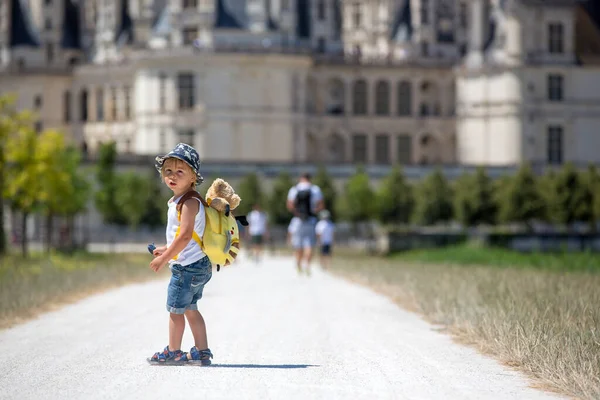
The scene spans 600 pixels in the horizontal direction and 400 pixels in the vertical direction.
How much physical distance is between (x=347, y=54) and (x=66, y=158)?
42.1 m

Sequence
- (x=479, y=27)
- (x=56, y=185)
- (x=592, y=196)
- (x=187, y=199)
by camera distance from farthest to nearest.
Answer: (x=479, y=27)
(x=592, y=196)
(x=56, y=185)
(x=187, y=199)

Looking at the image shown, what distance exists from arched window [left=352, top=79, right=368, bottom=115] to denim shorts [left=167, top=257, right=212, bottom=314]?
89575mm

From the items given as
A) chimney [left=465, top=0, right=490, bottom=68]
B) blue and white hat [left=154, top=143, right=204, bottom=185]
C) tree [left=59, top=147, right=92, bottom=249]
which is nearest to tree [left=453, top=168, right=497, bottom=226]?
tree [left=59, top=147, right=92, bottom=249]

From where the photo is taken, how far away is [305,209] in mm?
29000

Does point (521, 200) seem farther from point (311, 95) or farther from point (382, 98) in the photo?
point (382, 98)

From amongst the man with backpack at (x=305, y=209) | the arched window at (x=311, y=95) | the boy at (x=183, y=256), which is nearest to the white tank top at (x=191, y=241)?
the boy at (x=183, y=256)

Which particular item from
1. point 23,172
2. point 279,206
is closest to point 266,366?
point 23,172

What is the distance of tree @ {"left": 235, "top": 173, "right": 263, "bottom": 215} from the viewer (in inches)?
2990

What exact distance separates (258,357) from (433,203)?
202 feet

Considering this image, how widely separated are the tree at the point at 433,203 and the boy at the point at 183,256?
61.6 m

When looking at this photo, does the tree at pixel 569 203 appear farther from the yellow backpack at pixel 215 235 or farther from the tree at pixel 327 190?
the yellow backpack at pixel 215 235

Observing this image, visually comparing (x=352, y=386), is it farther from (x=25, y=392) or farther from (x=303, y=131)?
(x=303, y=131)

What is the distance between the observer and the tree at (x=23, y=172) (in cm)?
4794

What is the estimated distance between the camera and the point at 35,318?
1808 centimetres
